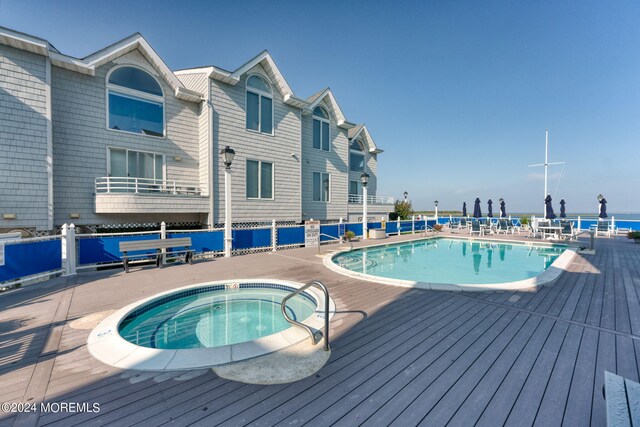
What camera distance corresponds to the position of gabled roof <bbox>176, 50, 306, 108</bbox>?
1175cm

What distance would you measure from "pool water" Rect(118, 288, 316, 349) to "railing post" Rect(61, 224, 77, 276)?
4007 mm

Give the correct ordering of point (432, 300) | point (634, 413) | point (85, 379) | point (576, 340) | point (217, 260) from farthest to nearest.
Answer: point (217, 260) < point (432, 300) < point (576, 340) < point (85, 379) < point (634, 413)

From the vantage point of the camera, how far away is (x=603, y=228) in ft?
55.9

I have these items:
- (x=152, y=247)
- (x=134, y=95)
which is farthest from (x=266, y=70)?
(x=152, y=247)

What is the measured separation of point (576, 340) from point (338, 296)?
345 cm

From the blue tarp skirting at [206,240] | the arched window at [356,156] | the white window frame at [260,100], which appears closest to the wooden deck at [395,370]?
the blue tarp skirting at [206,240]

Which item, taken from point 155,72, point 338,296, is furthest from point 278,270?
point 155,72

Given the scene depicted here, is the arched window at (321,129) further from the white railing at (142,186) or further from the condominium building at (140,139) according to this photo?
the white railing at (142,186)

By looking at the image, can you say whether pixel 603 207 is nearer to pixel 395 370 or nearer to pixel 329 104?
pixel 329 104

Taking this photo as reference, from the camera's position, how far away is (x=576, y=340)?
322 cm

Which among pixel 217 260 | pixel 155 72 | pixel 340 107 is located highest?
pixel 340 107

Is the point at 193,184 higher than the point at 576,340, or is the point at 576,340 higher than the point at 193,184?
the point at 193,184

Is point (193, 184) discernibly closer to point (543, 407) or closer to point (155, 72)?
point (155, 72)

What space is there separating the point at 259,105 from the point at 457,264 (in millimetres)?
12484
